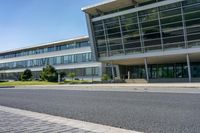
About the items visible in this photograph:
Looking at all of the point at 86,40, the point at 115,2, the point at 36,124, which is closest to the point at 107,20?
the point at 115,2

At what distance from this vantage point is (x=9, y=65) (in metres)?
99.8

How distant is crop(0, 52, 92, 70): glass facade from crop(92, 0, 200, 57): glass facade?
22050mm

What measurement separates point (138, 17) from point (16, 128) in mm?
38058

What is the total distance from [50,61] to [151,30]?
45.9 meters

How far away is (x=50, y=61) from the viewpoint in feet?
267

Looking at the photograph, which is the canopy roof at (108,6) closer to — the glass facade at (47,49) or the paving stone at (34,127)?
the glass facade at (47,49)

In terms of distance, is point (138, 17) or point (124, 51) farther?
point (124, 51)

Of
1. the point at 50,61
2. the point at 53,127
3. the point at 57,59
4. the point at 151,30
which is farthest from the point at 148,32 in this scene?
the point at 50,61

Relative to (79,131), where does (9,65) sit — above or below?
above

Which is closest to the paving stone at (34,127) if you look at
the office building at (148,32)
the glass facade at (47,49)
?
the office building at (148,32)

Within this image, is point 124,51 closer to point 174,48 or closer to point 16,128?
point 174,48

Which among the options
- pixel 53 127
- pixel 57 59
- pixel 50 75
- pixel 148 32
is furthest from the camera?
pixel 57 59

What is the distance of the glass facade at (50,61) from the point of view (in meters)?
70.9

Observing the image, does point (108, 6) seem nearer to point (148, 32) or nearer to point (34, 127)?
point (148, 32)
